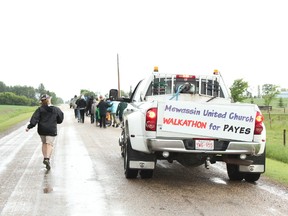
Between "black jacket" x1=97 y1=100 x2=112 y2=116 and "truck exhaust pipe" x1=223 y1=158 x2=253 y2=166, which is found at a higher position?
"black jacket" x1=97 y1=100 x2=112 y2=116

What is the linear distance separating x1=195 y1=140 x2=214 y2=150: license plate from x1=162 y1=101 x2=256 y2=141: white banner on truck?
0.12 m

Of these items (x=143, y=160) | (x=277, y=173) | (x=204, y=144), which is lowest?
(x=277, y=173)

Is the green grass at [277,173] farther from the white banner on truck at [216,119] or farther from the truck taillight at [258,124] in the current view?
the white banner on truck at [216,119]

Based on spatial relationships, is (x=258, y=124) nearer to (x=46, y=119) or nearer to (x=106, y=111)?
(x=46, y=119)

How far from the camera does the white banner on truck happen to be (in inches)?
298

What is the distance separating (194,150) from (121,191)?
4.62 feet

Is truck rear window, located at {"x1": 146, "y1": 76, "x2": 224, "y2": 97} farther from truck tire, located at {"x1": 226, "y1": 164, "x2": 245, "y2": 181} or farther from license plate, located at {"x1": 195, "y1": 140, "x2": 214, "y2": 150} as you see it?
license plate, located at {"x1": 195, "y1": 140, "x2": 214, "y2": 150}

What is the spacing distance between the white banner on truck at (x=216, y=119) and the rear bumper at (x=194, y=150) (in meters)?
0.12

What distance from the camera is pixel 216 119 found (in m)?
7.61

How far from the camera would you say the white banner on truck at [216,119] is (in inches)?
298

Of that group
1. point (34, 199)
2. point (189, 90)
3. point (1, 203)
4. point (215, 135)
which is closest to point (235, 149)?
point (215, 135)

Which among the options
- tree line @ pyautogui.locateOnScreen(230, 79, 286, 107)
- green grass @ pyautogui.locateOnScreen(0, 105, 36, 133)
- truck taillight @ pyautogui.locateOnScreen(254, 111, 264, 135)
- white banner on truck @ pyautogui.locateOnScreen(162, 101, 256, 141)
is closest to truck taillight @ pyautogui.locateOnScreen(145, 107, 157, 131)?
white banner on truck @ pyautogui.locateOnScreen(162, 101, 256, 141)

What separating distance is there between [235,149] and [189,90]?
2.16 metres

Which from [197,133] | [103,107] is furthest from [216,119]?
[103,107]
